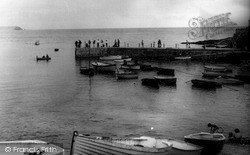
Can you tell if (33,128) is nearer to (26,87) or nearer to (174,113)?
(174,113)

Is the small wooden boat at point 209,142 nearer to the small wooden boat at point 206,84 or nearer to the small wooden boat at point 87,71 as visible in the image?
the small wooden boat at point 206,84

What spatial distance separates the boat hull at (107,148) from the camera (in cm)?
2052

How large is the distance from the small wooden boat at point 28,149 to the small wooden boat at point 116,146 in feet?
4.21

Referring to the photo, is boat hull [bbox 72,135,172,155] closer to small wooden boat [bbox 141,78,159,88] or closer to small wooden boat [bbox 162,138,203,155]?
small wooden boat [bbox 162,138,203,155]

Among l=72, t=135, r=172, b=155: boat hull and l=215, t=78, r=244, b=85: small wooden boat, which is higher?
l=215, t=78, r=244, b=85: small wooden boat

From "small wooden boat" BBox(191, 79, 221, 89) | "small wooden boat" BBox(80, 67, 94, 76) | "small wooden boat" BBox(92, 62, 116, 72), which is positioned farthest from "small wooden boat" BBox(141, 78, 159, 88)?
"small wooden boat" BBox(92, 62, 116, 72)

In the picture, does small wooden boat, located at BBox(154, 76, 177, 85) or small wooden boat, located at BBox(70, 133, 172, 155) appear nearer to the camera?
small wooden boat, located at BBox(70, 133, 172, 155)

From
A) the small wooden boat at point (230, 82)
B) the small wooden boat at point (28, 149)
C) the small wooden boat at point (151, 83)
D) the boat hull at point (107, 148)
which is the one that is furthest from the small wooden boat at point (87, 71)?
the boat hull at point (107, 148)

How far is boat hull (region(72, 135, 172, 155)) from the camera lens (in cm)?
2052

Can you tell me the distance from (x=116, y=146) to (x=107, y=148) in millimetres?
673

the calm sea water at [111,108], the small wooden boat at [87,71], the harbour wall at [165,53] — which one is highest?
the harbour wall at [165,53]

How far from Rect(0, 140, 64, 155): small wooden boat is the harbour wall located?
7078cm

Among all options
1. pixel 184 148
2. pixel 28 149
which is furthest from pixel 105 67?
pixel 28 149

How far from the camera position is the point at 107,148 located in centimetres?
2119
